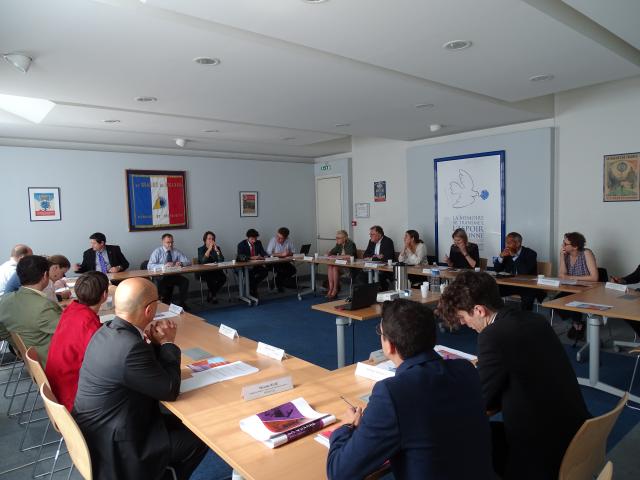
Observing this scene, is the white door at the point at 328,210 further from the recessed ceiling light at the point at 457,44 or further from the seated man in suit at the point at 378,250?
the recessed ceiling light at the point at 457,44

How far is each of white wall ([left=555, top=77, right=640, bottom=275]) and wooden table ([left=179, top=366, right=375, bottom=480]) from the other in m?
4.82

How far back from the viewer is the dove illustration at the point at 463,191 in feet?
23.1

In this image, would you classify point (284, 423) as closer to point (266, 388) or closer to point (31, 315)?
point (266, 388)

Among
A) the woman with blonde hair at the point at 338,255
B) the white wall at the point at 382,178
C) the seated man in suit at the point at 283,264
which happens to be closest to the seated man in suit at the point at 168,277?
the seated man in suit at the point at 283,264

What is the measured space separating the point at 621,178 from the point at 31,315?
6222 mm

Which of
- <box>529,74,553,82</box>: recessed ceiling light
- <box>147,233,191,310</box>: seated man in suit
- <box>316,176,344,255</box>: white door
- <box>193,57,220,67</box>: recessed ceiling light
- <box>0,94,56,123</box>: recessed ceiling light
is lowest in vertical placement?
<box>147,233,191,310</box>: seated man in suit

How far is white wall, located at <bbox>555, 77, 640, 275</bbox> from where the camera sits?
17.7 ft

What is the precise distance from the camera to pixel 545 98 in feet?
19.8

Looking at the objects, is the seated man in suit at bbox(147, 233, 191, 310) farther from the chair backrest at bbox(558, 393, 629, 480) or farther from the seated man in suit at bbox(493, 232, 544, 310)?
the chair backrest at bbox(558, 393, 629, 480)

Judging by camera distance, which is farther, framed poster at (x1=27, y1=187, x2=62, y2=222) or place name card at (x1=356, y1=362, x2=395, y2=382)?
framed poster at (x1=27, y1=187, x2=62, y2=222)

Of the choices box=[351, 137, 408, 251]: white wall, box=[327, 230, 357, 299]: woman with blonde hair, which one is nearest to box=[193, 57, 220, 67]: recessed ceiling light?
box=[327, 230, 357, 299]: woman with blonde hair

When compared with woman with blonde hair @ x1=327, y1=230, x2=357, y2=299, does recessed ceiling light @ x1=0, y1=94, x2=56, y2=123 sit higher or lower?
higher

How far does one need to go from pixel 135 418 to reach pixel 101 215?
20.8 ft

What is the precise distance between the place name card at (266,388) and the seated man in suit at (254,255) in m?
5.74
